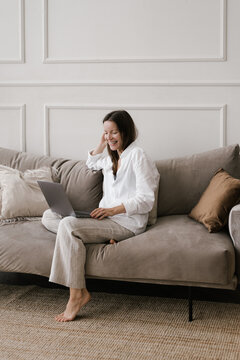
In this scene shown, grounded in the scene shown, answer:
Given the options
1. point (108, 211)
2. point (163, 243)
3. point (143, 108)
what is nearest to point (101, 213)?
point (108, 211)

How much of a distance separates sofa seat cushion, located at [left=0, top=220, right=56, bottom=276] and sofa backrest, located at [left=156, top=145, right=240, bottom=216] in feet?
2.59

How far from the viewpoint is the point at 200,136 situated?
3631 millimetres

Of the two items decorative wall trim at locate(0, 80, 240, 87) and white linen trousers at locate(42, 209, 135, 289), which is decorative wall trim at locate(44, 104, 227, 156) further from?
white linen trousers at locate(42, 209, 135, 289)

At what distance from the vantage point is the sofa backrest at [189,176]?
10.4 feet

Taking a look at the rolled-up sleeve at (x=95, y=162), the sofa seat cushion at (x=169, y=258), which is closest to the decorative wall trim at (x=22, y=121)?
the rolled-up sleeve at (x=95, y=162)

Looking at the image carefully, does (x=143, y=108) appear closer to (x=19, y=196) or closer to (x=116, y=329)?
(x=19, y=196)

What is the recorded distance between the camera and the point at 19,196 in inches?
127

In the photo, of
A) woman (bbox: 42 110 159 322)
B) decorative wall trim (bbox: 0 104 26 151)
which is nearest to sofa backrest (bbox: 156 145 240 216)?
woman (bbox: 42 110 159 322)

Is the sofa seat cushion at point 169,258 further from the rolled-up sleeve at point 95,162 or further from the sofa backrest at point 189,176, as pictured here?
the rolled-up sleeve at point 95,162

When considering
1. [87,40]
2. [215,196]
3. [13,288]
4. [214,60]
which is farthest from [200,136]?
[13,288]

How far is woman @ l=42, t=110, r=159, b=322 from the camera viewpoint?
2.63 metres

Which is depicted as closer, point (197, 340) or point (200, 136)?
point (197, 340)

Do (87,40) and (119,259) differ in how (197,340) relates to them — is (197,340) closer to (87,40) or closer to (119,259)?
(119,259)

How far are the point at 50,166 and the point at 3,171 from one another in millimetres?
346
